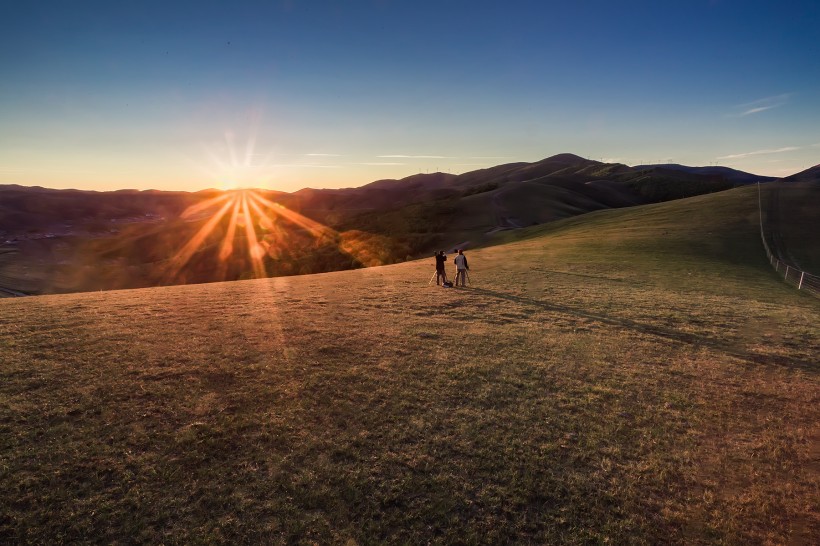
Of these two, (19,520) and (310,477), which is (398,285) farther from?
(19,520)

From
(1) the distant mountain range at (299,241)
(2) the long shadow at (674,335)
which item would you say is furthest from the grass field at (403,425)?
(1) the distant mountain range at (299,241)

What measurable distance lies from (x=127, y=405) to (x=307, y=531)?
21.2 feet

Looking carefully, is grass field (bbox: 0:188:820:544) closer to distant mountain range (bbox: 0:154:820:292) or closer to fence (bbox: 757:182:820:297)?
fence (bbox: 757:182:820:297)

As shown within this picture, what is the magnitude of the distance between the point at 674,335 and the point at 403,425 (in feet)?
45.2

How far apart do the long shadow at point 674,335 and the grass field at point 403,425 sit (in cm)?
17

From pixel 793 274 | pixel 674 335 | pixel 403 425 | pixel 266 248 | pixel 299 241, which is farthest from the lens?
pixel 299 241

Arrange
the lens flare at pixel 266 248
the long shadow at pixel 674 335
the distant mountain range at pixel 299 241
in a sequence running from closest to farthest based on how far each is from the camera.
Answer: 1. the long shadow at pixel 674 335
2. the distant mountain range at pixel 299 241
3. the lens flare at pixel 266 248

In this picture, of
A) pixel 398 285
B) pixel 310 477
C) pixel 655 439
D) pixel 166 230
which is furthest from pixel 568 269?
pixel 166 230

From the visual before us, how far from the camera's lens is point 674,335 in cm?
1691

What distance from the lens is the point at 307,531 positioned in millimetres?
6699

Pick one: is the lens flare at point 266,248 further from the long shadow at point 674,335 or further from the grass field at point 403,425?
the grass field at point 403,425

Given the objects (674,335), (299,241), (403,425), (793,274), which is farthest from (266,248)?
(793,274)

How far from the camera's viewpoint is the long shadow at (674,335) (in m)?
14.4

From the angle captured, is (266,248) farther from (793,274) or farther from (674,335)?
(793,274)
